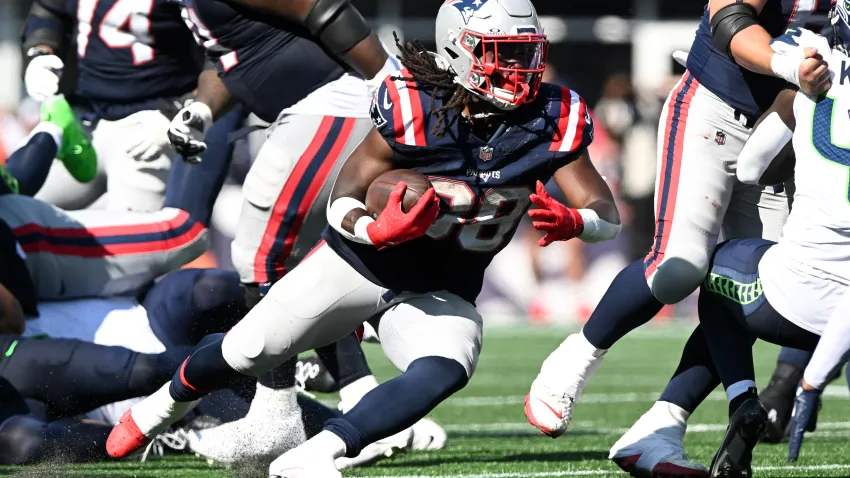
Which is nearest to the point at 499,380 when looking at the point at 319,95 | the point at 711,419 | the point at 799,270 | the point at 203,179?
the point at 711,419

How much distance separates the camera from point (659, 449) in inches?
147

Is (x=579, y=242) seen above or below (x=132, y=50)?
below

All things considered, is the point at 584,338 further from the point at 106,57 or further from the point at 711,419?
the point at 106,57

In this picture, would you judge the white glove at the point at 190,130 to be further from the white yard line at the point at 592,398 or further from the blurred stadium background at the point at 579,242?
the blurred stadium background at the point at 579,242

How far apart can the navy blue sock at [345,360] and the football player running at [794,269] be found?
4.54ft

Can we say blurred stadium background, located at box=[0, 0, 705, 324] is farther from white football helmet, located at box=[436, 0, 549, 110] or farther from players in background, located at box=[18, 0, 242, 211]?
white football helmet, located at box=[436, 0, 549, 110]

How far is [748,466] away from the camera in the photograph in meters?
3.39

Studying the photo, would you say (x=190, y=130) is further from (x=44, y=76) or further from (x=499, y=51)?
(x=499, y=51)

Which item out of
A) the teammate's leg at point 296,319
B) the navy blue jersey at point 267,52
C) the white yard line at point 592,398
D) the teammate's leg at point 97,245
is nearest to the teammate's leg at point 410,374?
the teammate's leg at point 296,319

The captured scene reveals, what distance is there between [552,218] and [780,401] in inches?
83.5

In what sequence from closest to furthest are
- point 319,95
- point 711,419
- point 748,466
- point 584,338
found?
point 748,466 → point 584,338 → point 319,95 → point 711,419

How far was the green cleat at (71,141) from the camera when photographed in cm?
563

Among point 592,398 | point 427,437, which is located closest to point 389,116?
point 427,437

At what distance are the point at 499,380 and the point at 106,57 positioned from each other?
114 inches
